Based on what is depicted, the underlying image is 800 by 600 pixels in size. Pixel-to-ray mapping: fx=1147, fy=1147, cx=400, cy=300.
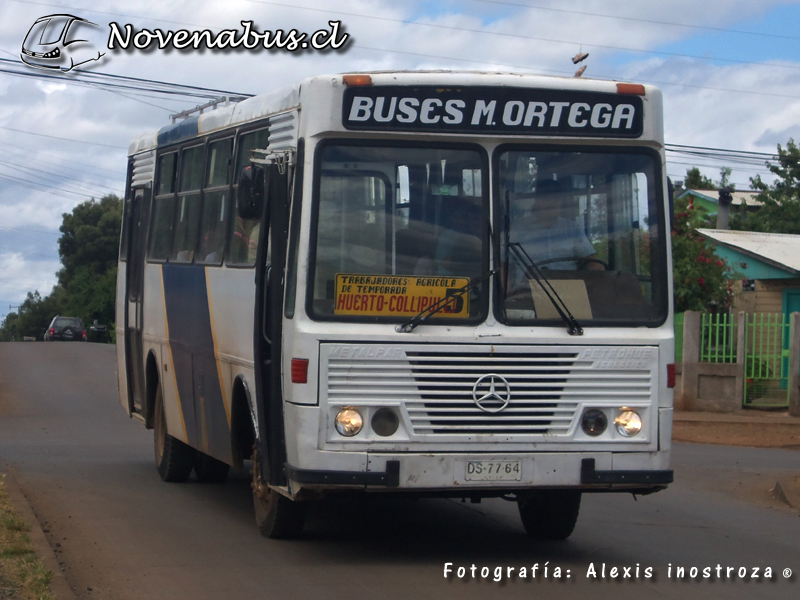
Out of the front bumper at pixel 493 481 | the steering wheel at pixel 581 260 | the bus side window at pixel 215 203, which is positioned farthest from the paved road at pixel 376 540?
the bus side window at pixel 215 203

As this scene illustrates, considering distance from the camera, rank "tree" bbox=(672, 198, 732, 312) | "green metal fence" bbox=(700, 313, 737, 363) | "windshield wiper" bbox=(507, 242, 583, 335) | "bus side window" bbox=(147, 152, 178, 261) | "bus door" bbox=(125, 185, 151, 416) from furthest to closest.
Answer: "tree" bbox=(672, 198, 732, 312) < "green metal fence" bbox=(700, 313, 737, 363) < "bus door" bbox=(125, 185, 151, 416) < "bus side window" bbox=(147, 152, 178, 261) < "windshield wiper" bbox=(507, 242, 583, 335)

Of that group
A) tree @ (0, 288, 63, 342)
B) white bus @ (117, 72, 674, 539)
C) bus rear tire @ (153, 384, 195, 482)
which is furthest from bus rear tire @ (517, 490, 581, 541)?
tree @ (0, 288, 63, 342)

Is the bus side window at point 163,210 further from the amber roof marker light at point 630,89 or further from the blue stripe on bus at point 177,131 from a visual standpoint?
the amber roof marker light at point 630,89

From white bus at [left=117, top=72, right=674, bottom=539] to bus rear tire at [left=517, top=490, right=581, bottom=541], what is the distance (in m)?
1.06

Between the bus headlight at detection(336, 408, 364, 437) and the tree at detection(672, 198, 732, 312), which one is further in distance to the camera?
the tree at detection(672, 198, 732, 312)

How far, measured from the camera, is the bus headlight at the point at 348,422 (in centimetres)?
691

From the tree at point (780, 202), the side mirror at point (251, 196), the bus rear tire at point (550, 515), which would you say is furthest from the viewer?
the tree at point (780, 202)

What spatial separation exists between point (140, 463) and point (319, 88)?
685cm

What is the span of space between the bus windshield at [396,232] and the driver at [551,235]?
0.80 feet

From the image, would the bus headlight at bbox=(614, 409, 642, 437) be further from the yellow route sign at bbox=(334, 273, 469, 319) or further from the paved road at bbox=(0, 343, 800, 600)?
the yellow route sign at bbox=(334, 273, 469, 319)

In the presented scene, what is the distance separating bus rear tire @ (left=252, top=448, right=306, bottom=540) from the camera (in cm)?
795

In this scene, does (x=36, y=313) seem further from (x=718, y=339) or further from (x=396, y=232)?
(x=396, y=232)

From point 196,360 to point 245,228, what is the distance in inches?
68.0

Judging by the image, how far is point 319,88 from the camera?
7133 millimetres
